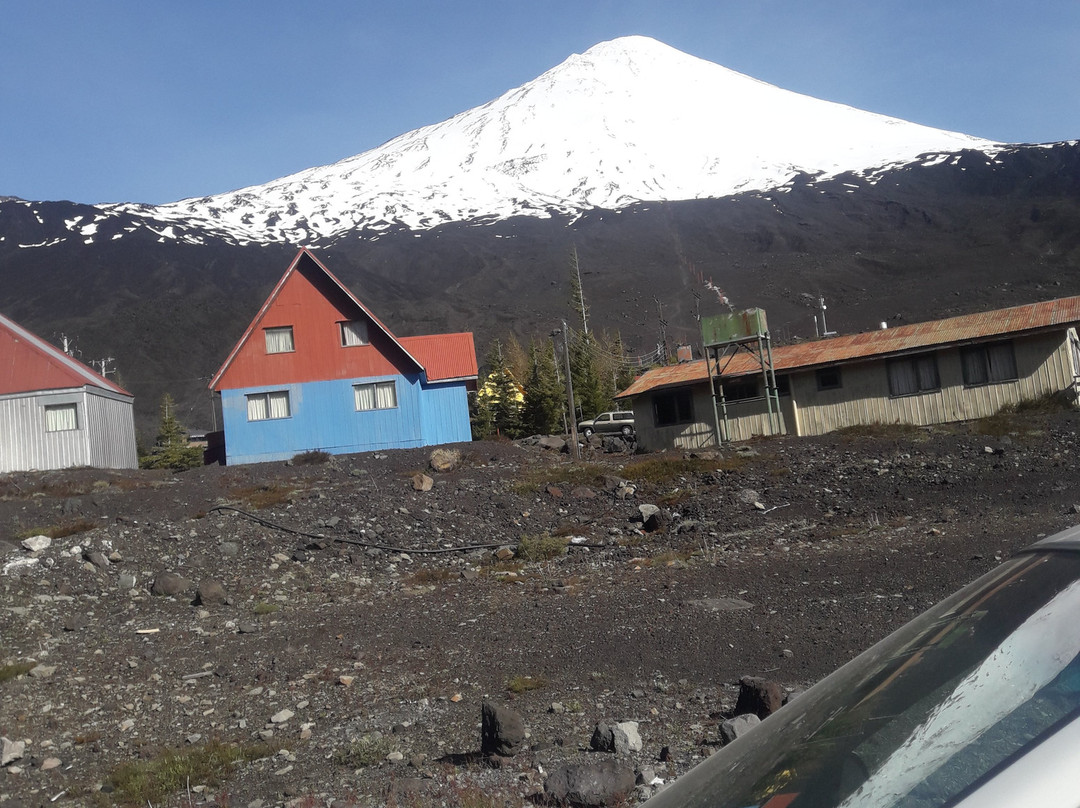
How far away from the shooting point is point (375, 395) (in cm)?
3023

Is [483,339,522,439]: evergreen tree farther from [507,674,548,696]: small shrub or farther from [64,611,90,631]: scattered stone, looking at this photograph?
[507,674,548,696]: small shrub

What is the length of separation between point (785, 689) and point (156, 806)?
15.2 ft

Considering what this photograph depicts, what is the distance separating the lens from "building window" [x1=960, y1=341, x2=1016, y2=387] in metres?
24.8

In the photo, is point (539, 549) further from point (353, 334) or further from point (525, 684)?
point (353, 334)

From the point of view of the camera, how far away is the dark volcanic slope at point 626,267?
112 m

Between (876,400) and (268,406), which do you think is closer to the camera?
(876,400)

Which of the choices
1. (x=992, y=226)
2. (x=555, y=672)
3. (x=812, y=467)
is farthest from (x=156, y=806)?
(x=992, y=226)

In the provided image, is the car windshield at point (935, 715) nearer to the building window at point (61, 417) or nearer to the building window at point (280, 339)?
the building window at point (61, 417)

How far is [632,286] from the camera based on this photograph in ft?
443

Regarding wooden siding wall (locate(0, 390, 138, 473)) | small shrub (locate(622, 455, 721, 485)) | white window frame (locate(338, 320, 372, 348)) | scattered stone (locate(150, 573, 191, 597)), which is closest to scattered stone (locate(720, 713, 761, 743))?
scattered stone (locate(150, 573, 191, 597))

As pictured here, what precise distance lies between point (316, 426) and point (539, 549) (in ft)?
55.5

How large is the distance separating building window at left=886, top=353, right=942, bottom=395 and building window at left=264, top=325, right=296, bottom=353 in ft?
64.5

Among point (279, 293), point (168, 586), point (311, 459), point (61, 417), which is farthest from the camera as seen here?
point (279, 293)

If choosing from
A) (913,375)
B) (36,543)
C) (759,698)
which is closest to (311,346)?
(36,543)
